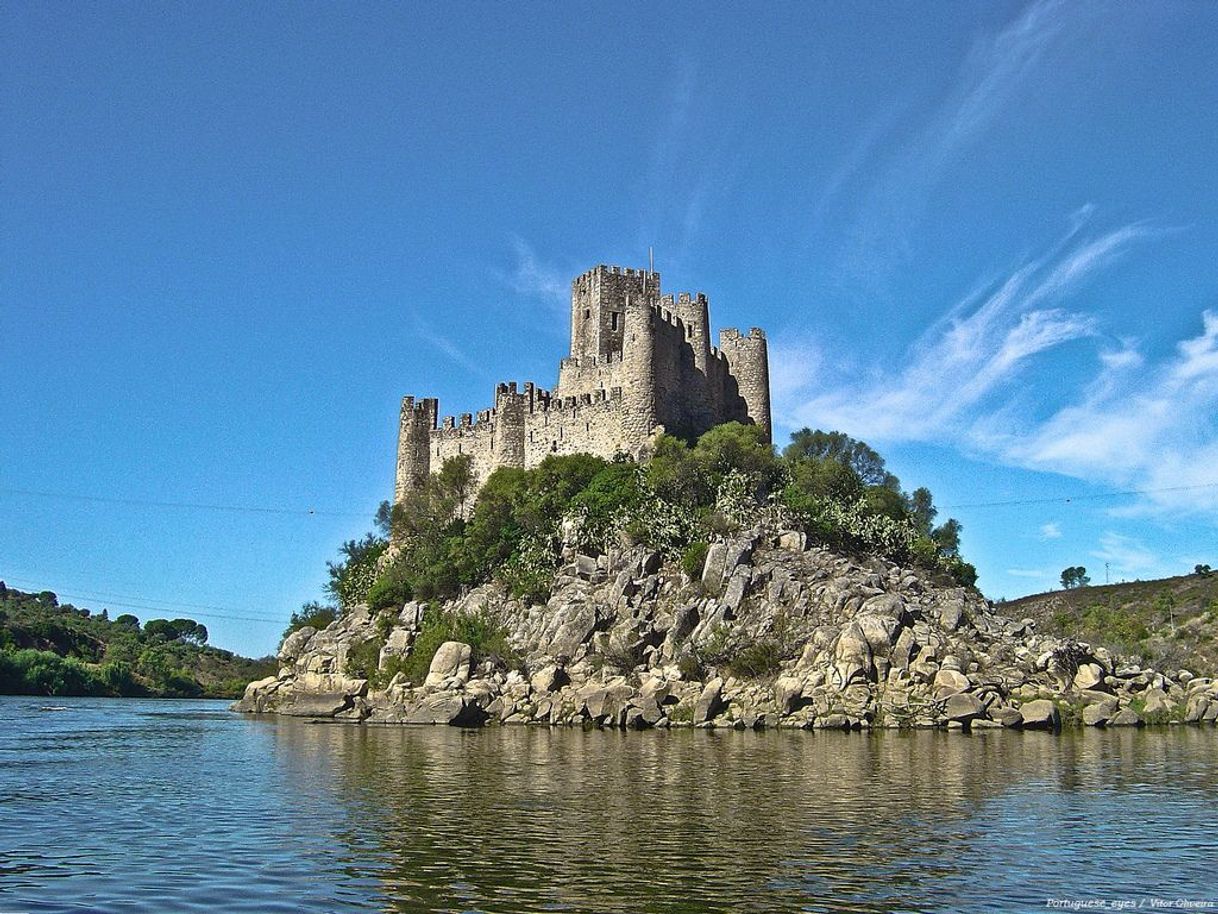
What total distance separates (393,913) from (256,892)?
2.21m

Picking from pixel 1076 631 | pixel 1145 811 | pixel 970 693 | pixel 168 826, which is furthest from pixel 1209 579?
pixel 168 826

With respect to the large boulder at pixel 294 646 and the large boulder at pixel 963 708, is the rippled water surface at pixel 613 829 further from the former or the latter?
the large boulder at pixel 294 646

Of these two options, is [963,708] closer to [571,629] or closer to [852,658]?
[852,658]

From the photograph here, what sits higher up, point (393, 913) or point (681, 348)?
point (681, 348)

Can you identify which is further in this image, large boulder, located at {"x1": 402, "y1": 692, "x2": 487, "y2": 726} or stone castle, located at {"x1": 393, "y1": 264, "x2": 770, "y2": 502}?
stone castle, located at {"x1": 393, "y1": 264, "x2": 770, "y2": 502}

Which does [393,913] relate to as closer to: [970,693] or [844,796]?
[844,796]

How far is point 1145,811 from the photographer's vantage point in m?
20.8

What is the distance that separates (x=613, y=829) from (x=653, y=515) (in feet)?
133

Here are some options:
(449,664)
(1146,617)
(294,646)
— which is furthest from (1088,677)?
(1146,617)

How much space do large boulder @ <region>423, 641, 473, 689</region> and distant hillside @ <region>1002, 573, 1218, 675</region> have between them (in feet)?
129

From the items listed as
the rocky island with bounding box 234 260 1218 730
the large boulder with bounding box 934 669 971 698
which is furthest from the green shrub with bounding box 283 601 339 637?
the large boulder with bounding box 934 669 971 698

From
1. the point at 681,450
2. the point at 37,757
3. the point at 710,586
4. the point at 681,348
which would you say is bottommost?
the point at 37,757

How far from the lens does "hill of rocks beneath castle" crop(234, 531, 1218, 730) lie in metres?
45.1

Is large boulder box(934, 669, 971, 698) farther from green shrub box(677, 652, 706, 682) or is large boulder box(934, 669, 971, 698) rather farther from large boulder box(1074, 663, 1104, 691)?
green shrub box(677, 652, 706, 682)
